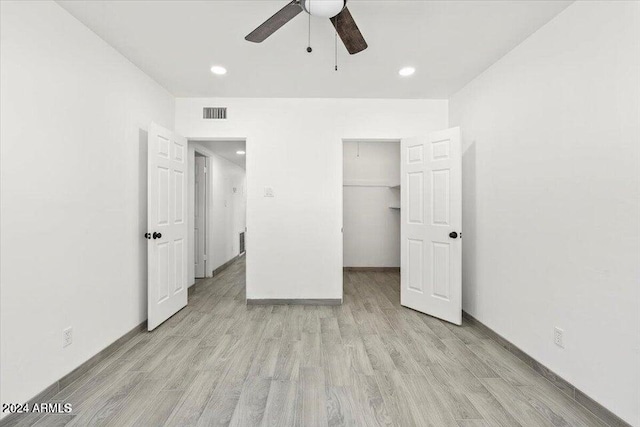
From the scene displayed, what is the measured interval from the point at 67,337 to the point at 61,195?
0.95 meters

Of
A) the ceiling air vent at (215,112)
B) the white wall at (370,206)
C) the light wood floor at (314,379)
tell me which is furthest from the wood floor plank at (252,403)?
the white wall at (370,206)

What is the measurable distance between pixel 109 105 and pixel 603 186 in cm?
351

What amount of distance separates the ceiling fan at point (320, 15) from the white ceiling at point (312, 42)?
29 centimetres

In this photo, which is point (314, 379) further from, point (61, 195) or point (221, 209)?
point (221, 209)

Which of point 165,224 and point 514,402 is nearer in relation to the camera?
point 514,402

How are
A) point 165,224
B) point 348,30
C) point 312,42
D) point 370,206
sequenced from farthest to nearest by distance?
point 370,206 → point 165,224 → point 312,42 → point 348,30

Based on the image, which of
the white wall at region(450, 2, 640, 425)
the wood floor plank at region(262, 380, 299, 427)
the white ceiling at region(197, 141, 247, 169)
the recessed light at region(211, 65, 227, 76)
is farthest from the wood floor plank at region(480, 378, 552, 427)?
the white ceiling at region(197, 141, 247, 169)

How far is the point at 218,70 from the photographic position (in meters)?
2.85

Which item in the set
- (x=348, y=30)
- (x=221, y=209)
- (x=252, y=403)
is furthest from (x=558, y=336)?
(x=221, y=209)

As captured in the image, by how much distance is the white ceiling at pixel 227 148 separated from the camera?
15.8 feet

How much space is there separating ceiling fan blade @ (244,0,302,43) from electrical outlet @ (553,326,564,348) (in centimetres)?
259

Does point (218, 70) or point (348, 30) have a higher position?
point (218, 70)

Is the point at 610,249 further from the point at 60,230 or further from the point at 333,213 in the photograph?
the point at 60,230

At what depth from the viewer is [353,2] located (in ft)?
6.27
